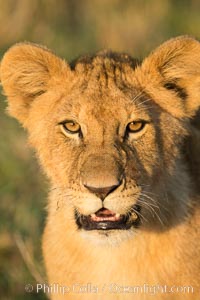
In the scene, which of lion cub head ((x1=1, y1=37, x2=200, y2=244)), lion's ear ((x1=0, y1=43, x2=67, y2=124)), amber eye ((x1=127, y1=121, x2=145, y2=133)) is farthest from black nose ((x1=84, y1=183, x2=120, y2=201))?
lion's ear ((x1=0, y1=43, x2=67, y2=124))

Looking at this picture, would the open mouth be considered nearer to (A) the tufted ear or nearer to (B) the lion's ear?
(A) the tufted ear

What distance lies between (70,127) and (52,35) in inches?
241

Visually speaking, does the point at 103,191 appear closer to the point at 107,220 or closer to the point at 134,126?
the point at 107,220

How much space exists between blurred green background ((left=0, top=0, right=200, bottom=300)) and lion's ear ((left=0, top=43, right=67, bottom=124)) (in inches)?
65.0


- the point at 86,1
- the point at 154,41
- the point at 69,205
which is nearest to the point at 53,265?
the point at 69,205

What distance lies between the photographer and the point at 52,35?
10797 mm

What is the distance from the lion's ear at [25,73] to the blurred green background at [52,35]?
1650 millimetres

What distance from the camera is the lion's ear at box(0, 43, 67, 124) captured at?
4.96m

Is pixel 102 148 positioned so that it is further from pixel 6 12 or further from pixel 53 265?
pixel 6 12

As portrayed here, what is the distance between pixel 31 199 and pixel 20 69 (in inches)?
88.8

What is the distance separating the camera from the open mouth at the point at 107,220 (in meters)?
4.47

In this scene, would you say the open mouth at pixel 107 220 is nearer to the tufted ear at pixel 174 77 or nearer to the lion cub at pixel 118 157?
the lion cub at pixel 118 157

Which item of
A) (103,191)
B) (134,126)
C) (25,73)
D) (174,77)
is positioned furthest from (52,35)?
(103,191)

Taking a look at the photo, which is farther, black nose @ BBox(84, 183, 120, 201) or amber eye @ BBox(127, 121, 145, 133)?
amber eye @ BBox(127, 121, 145, 133)
